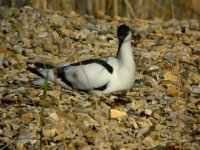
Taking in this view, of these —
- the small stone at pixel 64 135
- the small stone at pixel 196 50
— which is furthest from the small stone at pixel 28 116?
the small stone at pixel 196 50

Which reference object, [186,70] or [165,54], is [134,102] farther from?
[165,54]

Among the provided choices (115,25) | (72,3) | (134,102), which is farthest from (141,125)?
(72,3)

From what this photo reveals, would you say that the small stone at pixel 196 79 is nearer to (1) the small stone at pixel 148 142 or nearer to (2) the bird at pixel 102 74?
(2) the bird at pixel 102 74

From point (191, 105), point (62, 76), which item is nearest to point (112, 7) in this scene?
point (62, 76)

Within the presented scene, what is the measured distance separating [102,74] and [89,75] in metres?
0.12

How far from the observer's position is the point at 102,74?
18.3 feet

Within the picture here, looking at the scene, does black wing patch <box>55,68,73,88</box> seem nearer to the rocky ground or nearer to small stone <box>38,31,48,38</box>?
the rocky ground

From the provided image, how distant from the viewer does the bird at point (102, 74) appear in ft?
18.2

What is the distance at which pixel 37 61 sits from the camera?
21.1 feet

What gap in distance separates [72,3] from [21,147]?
3943 millimetres

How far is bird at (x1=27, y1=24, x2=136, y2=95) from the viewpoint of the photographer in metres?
5.55

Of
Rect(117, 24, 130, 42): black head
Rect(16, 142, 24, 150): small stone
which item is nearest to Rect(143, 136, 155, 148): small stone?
Rect(16, 142, 24, 150): small stone

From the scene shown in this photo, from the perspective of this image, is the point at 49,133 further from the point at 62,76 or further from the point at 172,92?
the point at 172,92

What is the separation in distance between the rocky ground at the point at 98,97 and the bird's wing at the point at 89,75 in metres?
0.09
